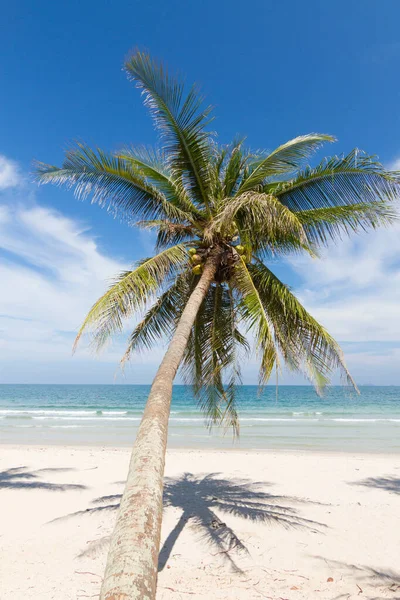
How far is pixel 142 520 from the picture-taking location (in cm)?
220

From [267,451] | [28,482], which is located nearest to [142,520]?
[28,482]

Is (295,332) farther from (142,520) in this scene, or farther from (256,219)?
(142,520)

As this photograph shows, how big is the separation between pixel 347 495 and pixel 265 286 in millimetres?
4982

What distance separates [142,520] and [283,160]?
6531 mm

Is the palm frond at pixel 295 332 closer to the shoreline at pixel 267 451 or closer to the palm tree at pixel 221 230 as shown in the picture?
the palm tree at pixel 221 230

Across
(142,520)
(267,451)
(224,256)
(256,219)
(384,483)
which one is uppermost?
(256,219)

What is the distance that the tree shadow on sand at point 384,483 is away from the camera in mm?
9289

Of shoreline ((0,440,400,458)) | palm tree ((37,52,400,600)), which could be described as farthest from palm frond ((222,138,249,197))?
shoreline ((0,440,400,458))

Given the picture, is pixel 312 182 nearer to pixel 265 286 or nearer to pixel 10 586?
pixel 265 286

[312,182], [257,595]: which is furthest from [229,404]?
[312,182]

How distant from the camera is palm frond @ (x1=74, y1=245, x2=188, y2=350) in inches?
232

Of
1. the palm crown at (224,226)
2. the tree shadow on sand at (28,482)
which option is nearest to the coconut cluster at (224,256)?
the palm crown at (224,226)

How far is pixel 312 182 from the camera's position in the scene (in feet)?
23.1

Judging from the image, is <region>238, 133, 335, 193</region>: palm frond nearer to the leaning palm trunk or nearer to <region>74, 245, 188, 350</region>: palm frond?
<region>74, 245, 188, 350</region>: palm frond
